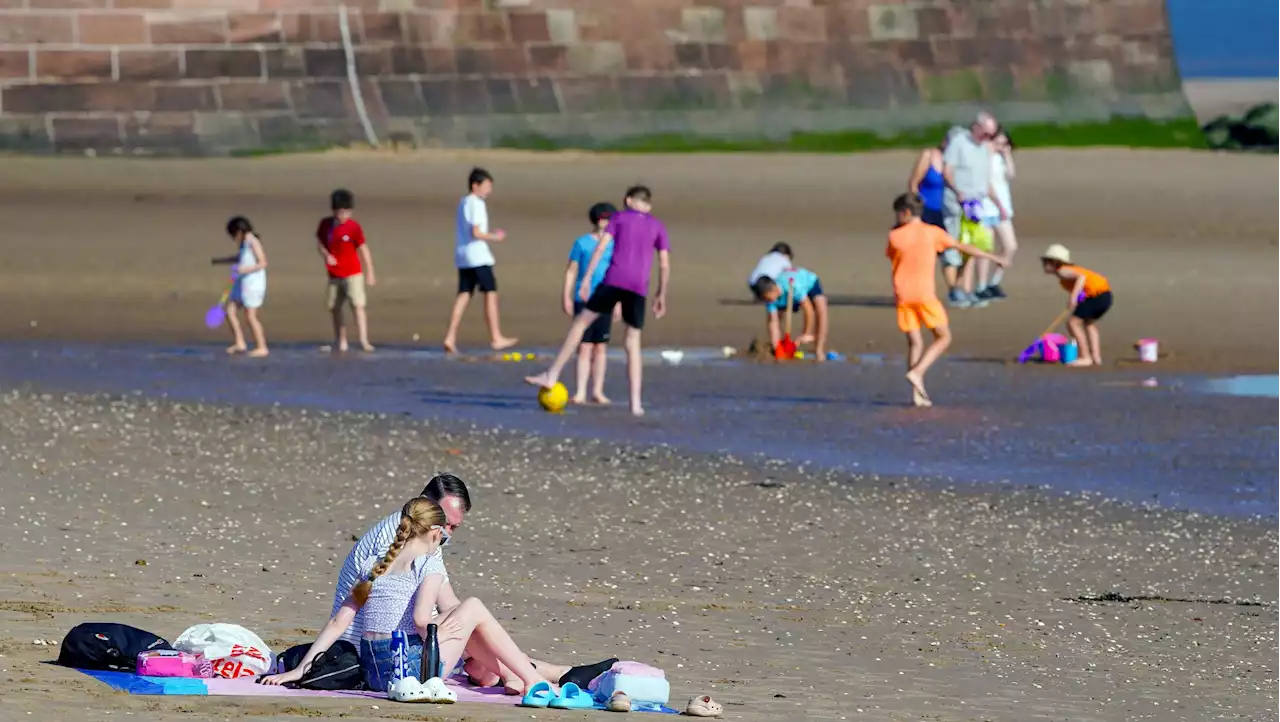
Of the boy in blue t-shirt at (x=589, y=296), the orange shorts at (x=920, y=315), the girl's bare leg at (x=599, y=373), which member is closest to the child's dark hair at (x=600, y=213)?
the boy in blue t-shirt at (x=589, y=296)

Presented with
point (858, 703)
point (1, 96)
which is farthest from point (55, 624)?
point (1, 96)

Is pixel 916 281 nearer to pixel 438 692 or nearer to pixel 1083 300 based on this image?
pixel 1083 300

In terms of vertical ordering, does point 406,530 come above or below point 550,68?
below

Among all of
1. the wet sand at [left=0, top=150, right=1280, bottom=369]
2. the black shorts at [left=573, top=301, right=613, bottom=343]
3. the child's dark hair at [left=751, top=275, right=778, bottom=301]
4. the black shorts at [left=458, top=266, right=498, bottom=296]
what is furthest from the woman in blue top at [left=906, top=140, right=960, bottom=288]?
the black shorts at [left=573, top=301, right=613, bottom=343]

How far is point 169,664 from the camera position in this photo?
7922 millimetres

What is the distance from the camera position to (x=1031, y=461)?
13.8m

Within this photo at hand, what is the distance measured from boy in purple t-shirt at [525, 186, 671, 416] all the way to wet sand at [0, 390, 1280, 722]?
107cm

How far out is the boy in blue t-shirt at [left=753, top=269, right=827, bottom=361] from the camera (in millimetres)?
18141

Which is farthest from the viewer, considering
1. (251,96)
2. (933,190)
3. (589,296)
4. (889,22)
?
(889,22)

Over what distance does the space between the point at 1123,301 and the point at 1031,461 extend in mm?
8218

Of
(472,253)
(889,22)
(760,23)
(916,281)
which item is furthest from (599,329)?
(889,22)

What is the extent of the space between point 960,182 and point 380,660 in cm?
1418

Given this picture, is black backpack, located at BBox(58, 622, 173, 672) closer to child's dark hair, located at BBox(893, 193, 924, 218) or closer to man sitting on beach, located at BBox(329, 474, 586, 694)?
man sitting on beach, located at BBox(329, 474, 586, 694)

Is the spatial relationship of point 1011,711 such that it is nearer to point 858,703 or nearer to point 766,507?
point 858,703
